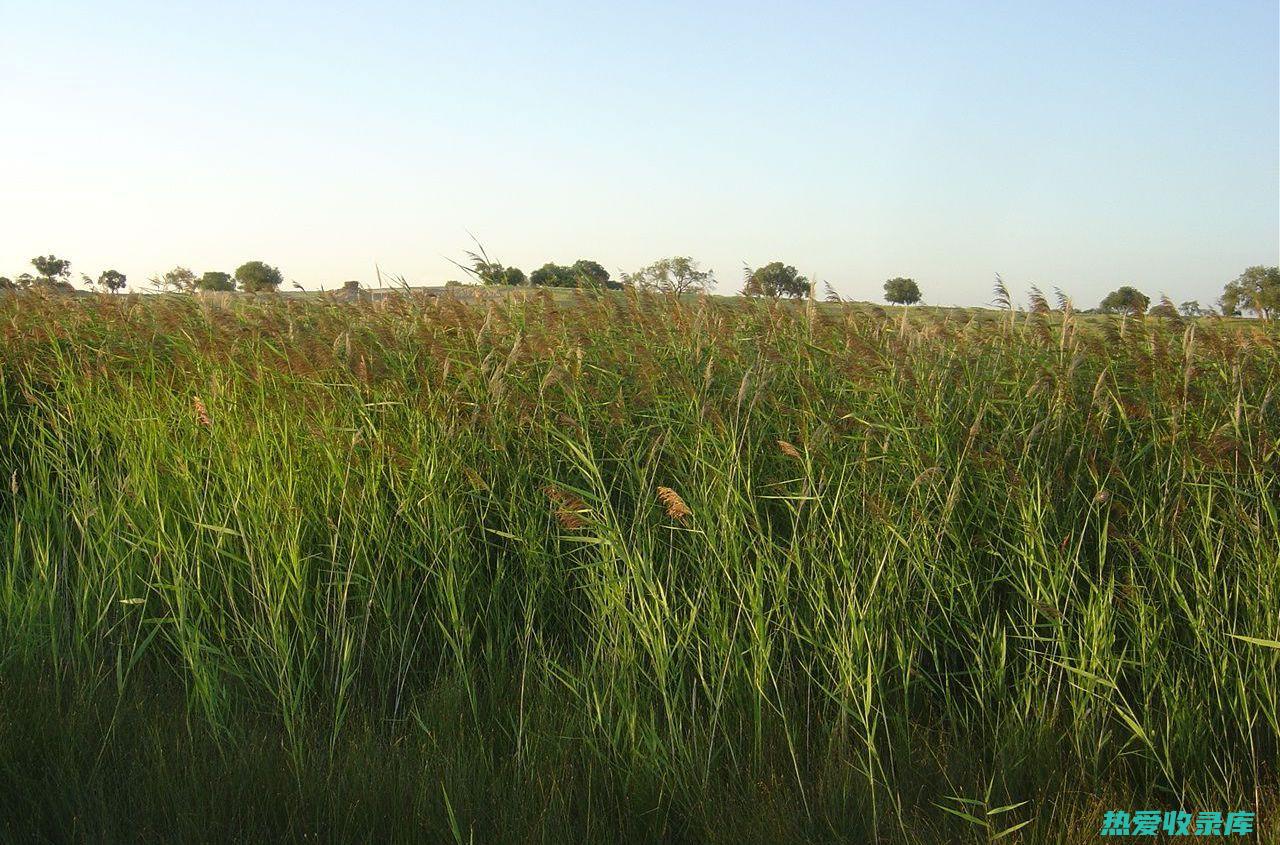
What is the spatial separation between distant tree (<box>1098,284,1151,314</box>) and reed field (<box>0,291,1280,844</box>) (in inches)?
7.9

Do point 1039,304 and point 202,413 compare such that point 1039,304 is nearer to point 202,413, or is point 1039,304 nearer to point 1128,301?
point 1128,301

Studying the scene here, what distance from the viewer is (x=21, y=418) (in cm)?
488

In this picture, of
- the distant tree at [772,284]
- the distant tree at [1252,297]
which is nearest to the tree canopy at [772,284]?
the distant tree at [772,284]

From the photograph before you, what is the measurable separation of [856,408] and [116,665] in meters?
2.55

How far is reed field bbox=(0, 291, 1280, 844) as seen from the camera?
2.36 m

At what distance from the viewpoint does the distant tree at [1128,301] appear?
4.36 metres

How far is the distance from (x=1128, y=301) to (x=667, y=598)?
2.72 meters

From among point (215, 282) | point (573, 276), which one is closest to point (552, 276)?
point (573, 276)

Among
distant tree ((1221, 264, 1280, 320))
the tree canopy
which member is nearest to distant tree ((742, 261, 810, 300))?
the tree canopy

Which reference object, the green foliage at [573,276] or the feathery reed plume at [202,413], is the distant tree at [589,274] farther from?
the feathery reed plume at [202,413]

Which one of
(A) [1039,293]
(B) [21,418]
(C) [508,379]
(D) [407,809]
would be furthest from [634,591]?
(B) [21,418]

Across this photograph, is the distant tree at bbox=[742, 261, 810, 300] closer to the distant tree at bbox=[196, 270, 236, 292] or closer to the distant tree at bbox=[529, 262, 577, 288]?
the distant tree at bbox=[529, 262, 577, 288]

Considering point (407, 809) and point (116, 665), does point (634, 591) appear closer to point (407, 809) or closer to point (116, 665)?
point (407, 809)

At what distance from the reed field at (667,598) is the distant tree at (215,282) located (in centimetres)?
214
